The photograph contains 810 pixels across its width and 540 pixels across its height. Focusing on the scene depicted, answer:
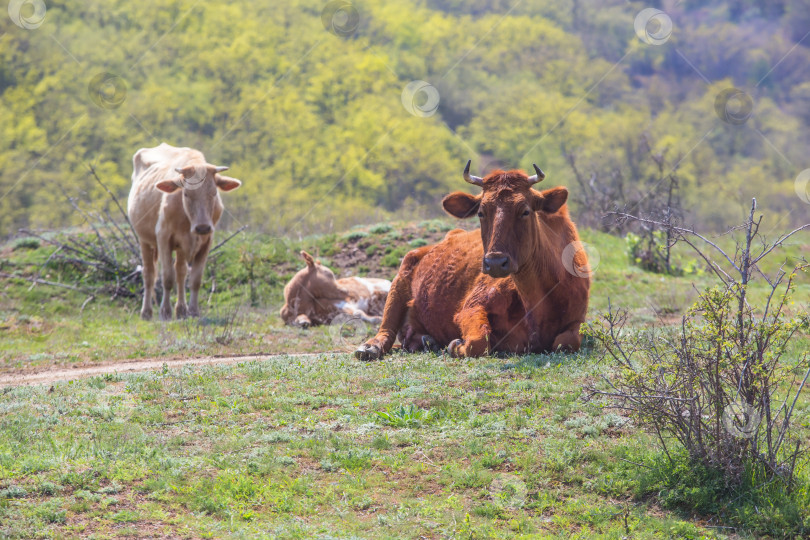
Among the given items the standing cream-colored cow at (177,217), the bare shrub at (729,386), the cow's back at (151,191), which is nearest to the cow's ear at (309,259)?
the standing cream-colored cow at (177,217)

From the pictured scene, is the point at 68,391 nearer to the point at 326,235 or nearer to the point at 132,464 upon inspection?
the point at 132,464

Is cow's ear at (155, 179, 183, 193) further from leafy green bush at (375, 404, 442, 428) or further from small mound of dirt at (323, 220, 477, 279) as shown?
leafy green bush at (375, 404, 442, 428)

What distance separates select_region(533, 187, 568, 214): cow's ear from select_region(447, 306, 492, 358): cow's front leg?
52.2 inches

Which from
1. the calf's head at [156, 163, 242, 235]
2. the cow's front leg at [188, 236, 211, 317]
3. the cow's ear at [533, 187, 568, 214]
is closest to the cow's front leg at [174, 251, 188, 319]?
the cow's front leg at [188, 236, 211, 317]

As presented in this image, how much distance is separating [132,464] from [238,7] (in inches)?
3543

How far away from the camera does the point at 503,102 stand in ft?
261

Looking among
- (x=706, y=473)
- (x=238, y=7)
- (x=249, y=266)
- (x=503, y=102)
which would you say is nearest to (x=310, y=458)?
(x=706, y=473)

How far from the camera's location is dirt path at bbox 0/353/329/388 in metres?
9.12

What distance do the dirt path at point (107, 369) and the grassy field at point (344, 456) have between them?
24.2 inches

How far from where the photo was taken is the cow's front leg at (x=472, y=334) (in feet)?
28.3

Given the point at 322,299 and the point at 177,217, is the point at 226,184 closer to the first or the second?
the point at 177,217

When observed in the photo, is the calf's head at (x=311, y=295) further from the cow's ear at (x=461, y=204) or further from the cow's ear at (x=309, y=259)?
the cow's ear at (x=461, y=204)

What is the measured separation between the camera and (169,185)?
14.7 m

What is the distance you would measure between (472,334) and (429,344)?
1193 millimetres
